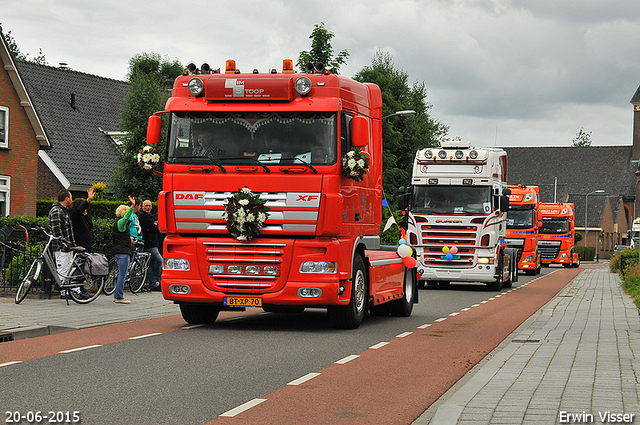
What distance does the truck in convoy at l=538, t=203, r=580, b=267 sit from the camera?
4703 centimetres

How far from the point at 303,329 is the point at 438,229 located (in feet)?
36.5

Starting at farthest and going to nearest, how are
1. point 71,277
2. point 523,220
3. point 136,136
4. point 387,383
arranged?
point 136,136, point 523,220, point 71,277, point 387,383

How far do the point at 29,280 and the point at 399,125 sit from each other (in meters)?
49.4

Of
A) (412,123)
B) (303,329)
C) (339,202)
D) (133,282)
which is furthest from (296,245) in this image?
(412,123)

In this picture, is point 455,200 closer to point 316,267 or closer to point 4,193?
point 316,267

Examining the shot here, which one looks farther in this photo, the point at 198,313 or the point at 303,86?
the point at 198,313

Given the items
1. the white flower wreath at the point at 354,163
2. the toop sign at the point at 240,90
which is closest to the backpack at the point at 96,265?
the toop sign at the point at 240,90

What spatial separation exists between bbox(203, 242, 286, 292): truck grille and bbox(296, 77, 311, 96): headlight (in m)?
2.23

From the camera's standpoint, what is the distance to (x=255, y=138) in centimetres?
1172

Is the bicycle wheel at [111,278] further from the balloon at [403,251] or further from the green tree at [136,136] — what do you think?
the green tree at [136,136]

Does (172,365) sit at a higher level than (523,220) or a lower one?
lower

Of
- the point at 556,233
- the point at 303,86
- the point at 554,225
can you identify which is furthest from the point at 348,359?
the point at 556,233

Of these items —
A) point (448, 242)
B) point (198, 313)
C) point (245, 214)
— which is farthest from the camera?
point (448, 242)

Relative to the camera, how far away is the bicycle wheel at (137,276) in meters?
18.1
